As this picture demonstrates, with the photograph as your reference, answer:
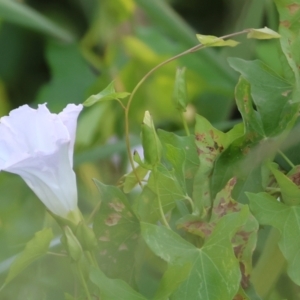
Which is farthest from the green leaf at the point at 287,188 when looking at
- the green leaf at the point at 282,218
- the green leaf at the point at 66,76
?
the green leaf at the point at 66,76

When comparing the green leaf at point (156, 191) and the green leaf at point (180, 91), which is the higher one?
the green leaf at point (180, 91)

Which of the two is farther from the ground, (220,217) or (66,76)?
(220,217)

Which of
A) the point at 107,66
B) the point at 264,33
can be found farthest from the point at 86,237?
the point at 107,66

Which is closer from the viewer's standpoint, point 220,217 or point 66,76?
point 220,217

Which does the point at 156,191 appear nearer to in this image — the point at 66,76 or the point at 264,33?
the point at 264,33

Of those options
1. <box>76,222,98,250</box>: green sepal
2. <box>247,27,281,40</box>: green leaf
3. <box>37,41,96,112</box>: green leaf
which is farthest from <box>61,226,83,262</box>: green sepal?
<box>37,41,96,112</box>: green leaf

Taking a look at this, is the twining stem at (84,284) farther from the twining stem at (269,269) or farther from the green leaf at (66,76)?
the green leaf at (66,76)
